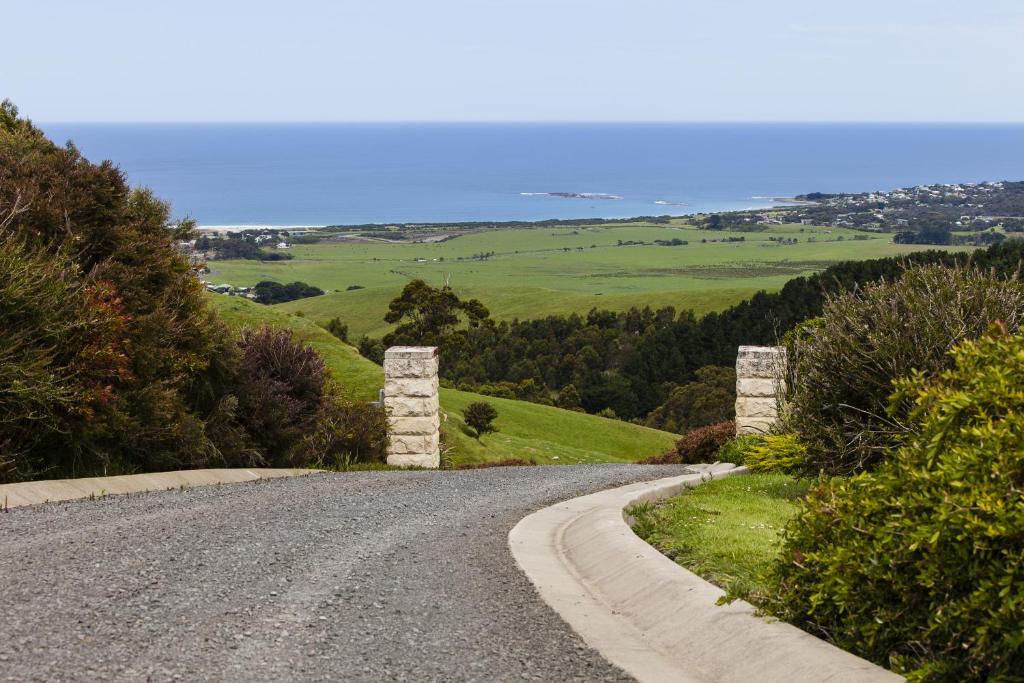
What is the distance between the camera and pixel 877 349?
1164cm

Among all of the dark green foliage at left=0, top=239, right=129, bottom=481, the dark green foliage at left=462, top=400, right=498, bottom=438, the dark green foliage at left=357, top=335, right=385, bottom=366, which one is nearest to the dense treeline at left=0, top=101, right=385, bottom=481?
the dark green foliage at left=0, top=239, right=129, bottom=481

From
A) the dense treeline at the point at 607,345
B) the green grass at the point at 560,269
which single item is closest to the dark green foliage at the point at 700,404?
the dense treeline at the point at 607,345

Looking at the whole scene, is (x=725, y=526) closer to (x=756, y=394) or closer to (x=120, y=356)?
(x=120, y=356)

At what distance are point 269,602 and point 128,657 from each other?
1458 mm

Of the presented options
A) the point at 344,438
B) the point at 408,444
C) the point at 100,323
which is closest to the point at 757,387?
the point at 408,444

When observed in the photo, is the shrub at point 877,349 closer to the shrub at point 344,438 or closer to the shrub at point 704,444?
the shrub at point 704,444

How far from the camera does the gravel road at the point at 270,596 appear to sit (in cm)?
662

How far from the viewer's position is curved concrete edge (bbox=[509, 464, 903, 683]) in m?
6.41

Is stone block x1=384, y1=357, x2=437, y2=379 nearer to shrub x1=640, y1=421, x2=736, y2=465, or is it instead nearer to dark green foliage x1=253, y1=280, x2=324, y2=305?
shrub x1=640, y1=421, x2=736, y2=465

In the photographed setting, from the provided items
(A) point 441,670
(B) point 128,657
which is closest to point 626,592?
(A) point 441,670

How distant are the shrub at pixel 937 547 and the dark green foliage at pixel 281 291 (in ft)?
355

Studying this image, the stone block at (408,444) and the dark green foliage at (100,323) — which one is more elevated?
the dark green foliage at (100,323)

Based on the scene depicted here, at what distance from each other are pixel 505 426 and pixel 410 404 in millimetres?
15246

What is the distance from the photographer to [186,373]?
679 inches
